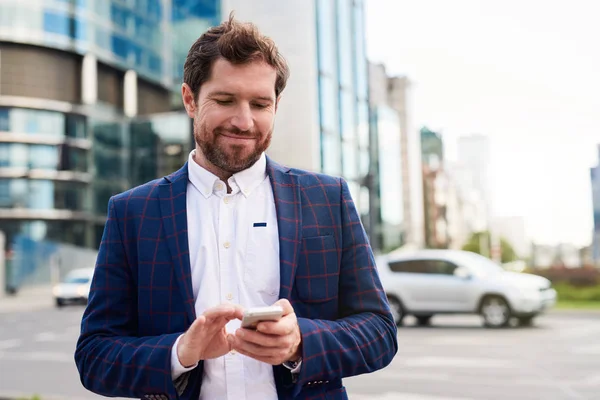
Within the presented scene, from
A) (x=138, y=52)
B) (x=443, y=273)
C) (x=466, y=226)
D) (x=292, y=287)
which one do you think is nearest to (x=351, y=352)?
(x=292, y=287)

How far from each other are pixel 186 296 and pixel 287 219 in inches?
13.7

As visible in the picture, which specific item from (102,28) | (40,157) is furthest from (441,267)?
(102,28)

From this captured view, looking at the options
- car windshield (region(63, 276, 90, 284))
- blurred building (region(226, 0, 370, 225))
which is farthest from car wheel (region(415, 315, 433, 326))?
blurred building (region(226, 0, 370, 225))

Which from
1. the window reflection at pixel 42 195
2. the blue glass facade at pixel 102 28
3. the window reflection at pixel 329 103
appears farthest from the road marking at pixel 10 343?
the blue glass facade at pixel 102 28

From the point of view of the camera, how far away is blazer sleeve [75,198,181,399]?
176 centimetres

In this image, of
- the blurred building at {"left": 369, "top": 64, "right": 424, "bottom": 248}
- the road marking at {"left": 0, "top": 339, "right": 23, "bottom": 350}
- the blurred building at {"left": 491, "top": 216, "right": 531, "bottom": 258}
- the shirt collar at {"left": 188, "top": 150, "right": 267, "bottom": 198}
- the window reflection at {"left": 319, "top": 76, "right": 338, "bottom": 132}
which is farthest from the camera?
the blurred building at {"left": 491, "top": 216, "right": 531, "bottom": 258}

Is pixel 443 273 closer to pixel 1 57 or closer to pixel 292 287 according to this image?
pixel 292 287

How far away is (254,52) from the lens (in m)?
1.87

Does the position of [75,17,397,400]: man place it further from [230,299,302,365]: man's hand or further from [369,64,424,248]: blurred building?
[369,64,424,248]: blurred building

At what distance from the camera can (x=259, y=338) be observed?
1.57 meters

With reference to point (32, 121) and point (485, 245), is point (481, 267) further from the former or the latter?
point (485, 245)

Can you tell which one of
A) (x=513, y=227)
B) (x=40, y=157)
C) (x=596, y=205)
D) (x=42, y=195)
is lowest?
(x=513, y=227)

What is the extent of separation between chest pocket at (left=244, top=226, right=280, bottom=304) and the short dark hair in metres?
0.42

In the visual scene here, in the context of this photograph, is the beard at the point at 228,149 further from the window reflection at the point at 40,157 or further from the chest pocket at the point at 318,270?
the window reflection at the point at 40,157
